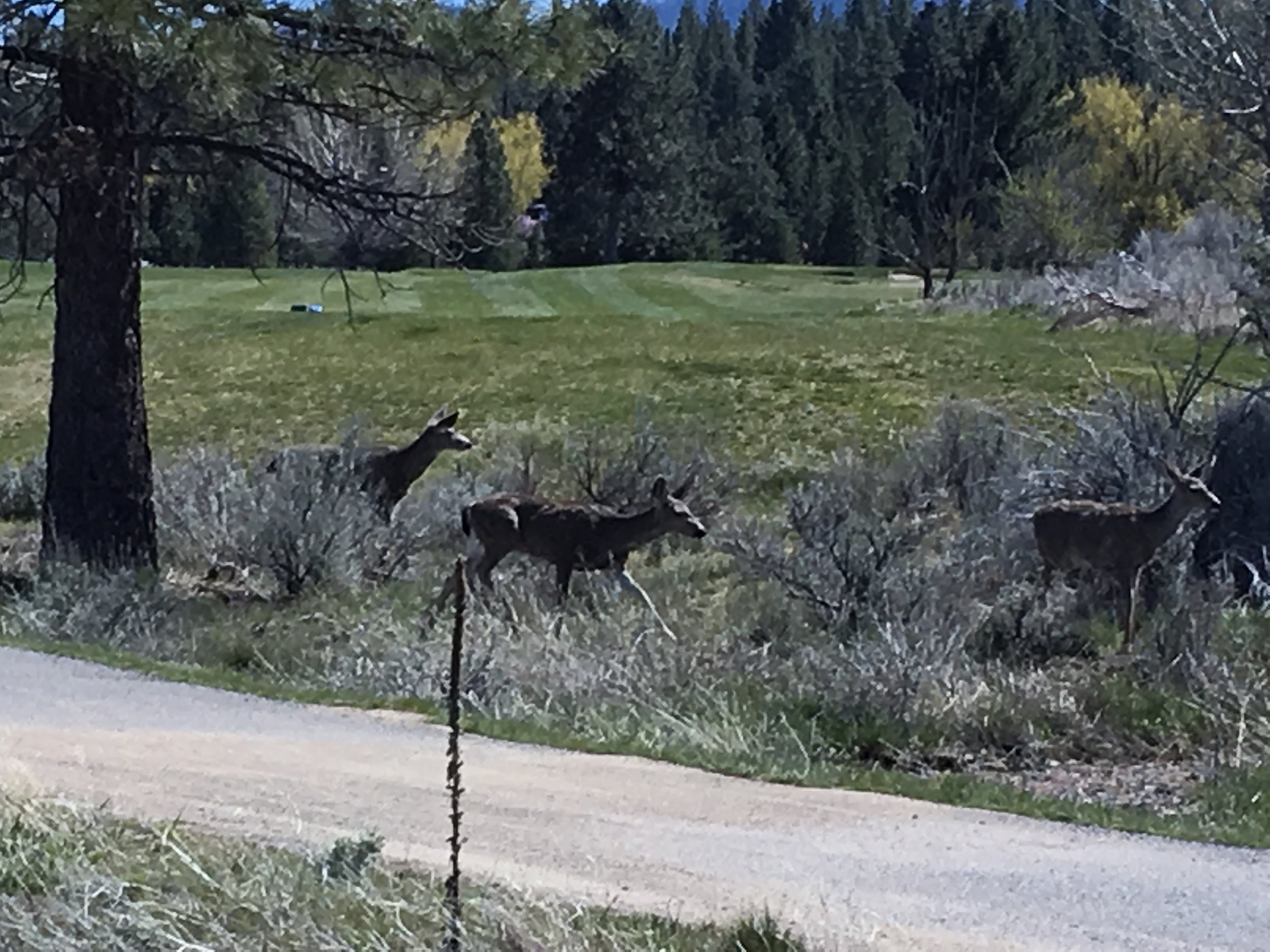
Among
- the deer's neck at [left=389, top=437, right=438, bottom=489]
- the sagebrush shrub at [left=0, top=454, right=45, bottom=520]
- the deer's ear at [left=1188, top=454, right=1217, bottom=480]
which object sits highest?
the deer's ear at [left=1188, top=454, right=1217, bottom=480]

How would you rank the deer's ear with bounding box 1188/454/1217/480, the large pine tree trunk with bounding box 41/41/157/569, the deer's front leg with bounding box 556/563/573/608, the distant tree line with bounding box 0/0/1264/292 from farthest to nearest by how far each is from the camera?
the distant tree line with bounding box 0/0/1264/292, the large pine tree trunk with bounding box 41/41/157/569, the deer's ear with bounding box 1188/454/1217/480, the deer's front leg with bounding box 556/563/573/608

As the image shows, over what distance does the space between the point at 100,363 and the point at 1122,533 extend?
27.0ft

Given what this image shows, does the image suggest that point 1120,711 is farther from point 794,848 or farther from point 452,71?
point 452,71

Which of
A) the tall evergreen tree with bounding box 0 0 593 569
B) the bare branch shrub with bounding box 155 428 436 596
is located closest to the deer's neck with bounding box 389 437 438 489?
the bare branch shrub with bounding box 155 428 436 596

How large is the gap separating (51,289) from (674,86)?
217 feet

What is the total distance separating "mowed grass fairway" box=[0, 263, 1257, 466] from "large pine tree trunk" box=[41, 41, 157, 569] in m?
9.24

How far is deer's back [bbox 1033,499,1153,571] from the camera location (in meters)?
13.9

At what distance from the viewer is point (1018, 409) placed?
27000 millimetres

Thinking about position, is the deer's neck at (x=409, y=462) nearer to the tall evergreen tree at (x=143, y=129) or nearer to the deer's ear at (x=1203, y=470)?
the tall evergreen tree at (x=143, y=129)

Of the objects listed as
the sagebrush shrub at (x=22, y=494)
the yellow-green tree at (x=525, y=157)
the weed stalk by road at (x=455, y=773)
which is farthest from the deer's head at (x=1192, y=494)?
the yellow-green tree at (x=525, y=157)

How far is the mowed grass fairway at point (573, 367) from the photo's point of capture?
28.9 m

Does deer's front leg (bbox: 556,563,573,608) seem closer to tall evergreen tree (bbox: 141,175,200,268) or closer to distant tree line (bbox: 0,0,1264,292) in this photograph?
distant tree line (bbox: 0,0,1264,292)

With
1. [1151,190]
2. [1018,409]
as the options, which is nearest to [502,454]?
[1018,409]

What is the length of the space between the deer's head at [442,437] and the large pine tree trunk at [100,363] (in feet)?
10.6
